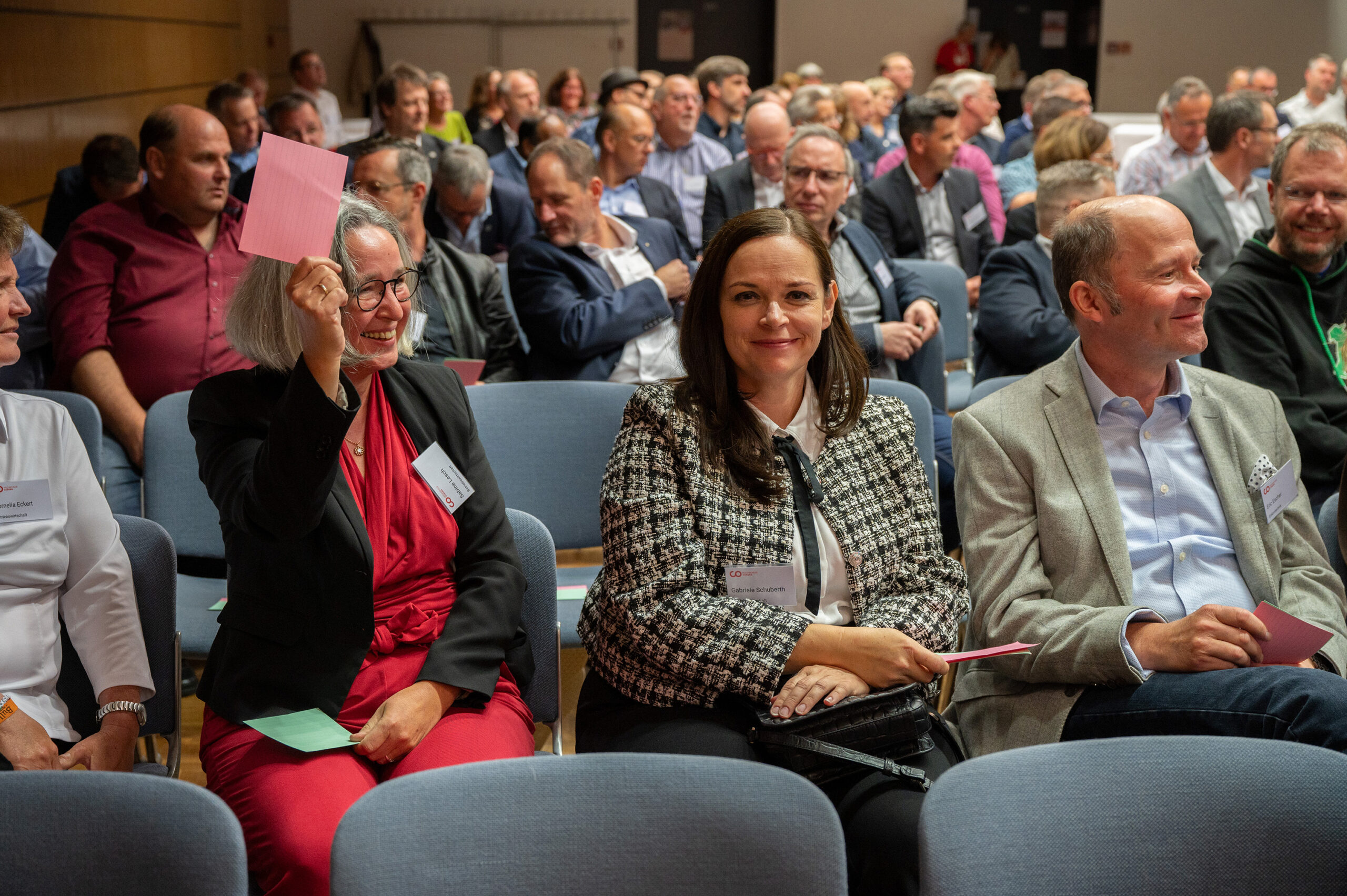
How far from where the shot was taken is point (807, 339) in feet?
6.81

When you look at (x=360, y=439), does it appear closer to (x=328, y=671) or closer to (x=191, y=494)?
(x=328, y=671)

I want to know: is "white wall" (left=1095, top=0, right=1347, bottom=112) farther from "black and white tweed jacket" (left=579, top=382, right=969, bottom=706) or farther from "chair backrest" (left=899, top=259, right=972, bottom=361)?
"black and white tweed jacket" (left=579, top=382, right=969, bottom=706)

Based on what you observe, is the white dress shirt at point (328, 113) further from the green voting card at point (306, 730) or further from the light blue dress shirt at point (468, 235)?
the green voting card at point (306, 730)

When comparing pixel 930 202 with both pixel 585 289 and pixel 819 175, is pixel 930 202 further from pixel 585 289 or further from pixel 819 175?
pixel 585 289

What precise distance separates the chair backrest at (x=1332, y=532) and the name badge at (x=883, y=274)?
5.53ft

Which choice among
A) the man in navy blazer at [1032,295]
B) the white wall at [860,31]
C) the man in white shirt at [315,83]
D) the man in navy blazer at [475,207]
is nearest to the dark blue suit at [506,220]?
the man in navy blazer at [475,207]

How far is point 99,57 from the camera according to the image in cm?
797

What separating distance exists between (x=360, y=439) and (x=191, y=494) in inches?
37.3

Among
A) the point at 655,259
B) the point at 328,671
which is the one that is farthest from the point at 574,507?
the point at 655,259

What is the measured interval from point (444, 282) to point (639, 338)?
65cm

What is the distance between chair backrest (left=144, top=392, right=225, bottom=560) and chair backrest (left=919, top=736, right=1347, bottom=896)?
199 cm

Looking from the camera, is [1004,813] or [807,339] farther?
[807,339]

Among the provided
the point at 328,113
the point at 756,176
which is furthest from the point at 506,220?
the point at 328,113

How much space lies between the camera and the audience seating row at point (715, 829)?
1191 mm
